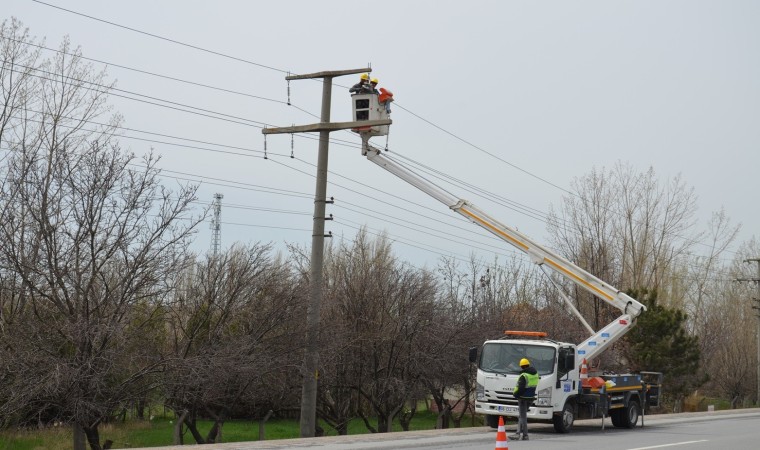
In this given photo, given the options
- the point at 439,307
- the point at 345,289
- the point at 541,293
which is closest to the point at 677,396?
the point at 541,293

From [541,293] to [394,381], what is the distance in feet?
76.4

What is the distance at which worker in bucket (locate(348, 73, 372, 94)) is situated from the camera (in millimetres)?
25031

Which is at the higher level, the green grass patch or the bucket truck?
the bucket truck

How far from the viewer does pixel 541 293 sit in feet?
173

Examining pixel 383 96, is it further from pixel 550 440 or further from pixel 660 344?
pixel 660 344

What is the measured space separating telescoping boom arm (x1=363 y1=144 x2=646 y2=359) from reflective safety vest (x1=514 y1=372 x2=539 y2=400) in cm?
531


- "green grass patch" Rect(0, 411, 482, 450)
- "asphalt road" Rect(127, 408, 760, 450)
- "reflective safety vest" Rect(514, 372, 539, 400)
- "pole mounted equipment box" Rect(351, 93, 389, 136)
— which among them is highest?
"pole mounted equipment box" Rect(351, 93, 389, 136)

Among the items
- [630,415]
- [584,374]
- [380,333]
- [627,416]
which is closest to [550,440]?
[584,374]

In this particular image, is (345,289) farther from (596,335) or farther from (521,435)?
(521,435)

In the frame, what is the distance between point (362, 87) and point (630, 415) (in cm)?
1230

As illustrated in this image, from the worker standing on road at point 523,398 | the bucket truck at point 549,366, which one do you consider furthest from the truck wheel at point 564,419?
the worker standing on road at point 523,398

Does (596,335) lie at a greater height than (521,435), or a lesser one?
greater

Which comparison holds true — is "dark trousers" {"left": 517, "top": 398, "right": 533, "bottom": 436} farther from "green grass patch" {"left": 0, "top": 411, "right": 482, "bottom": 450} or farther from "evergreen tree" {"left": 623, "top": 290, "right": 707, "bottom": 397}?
"evergreen tree" {"left": 623, "top": 290, "right": 707, "bottom": 397}

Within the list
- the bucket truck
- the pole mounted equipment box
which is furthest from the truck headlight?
the pole mounted equipment box
